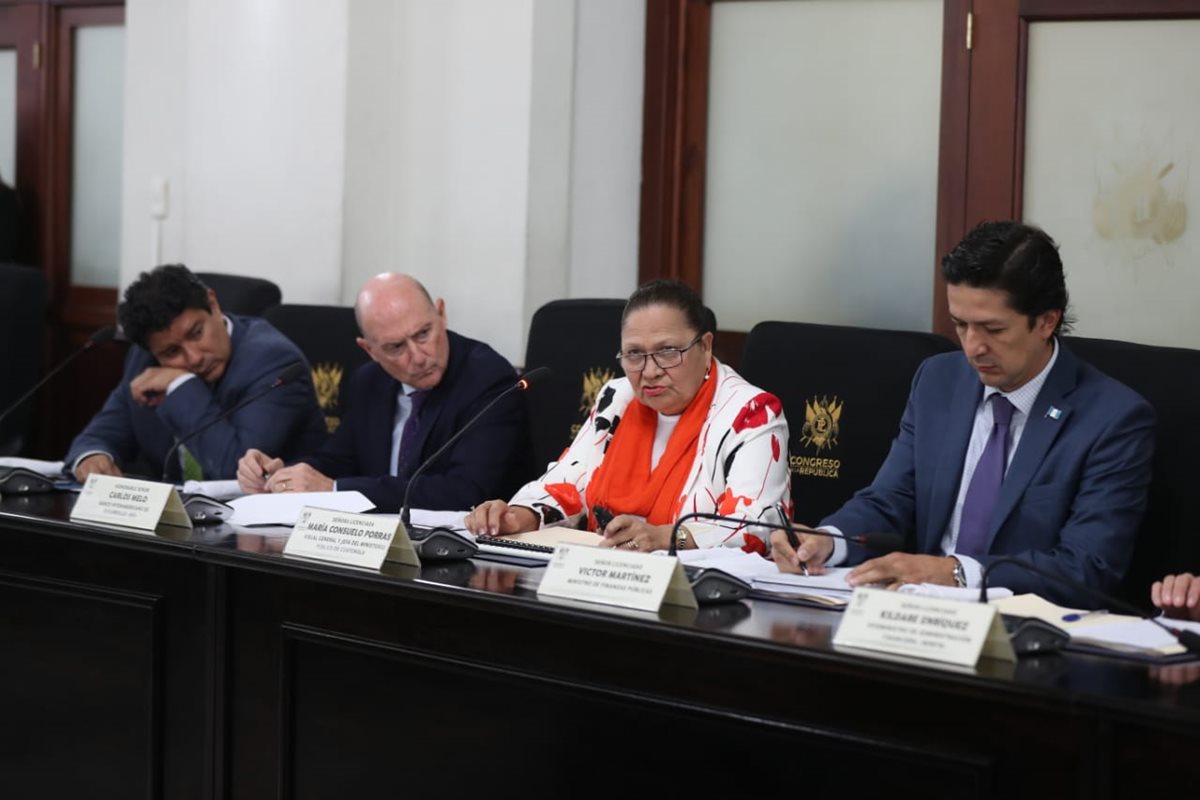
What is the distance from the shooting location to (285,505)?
2.52m

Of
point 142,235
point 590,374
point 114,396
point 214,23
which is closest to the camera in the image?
point 590,374

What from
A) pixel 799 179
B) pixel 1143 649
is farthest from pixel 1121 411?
pixel 799 179

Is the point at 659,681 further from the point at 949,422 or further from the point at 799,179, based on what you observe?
the point at 799,179

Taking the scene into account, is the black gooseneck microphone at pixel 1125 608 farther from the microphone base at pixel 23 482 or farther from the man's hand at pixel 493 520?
the microphone base at pixel 23 482

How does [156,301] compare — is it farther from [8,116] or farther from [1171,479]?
[8,116]

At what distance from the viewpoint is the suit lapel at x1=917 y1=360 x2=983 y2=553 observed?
2.36 m

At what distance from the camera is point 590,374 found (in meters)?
3.15

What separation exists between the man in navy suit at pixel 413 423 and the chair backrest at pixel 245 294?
791 mm

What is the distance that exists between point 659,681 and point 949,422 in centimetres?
84

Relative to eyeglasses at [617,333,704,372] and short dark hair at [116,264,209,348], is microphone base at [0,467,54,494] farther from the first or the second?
eyeglasses at [617,333,704,372]

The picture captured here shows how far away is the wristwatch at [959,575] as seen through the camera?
2035 millimetres

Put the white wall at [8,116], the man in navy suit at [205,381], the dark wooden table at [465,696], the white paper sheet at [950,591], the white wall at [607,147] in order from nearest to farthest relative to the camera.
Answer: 1. the dark wooden table at [465,696]
2. the white paper sheet at [950,591]
3. the man in navy suit at [205,381]
4. the white wall at [607,147]
5. the white wall at [8,116]

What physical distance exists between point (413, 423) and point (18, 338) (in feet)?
6.82

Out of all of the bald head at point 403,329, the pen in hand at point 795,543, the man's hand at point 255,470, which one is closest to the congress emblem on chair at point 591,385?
the bald head at point 403,329
